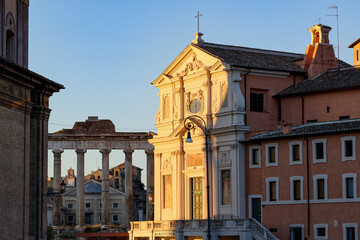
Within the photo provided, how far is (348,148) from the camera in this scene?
5947cm

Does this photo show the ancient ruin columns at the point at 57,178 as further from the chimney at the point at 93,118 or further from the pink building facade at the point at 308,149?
the pink building facade at the point at 308,149

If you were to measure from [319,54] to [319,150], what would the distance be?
1377cm

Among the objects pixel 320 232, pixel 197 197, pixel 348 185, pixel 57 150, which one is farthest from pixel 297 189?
pixel 57 150

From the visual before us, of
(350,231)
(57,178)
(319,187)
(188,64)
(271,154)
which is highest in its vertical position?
(188,64)

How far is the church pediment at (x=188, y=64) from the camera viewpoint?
71.8m

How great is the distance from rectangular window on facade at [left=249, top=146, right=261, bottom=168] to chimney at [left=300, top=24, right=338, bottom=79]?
8.41 meters

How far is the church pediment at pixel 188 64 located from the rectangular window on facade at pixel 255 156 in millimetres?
7113

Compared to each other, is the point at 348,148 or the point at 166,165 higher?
the point at 348,148

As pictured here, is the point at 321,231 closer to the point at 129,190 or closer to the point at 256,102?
the point at 256,102

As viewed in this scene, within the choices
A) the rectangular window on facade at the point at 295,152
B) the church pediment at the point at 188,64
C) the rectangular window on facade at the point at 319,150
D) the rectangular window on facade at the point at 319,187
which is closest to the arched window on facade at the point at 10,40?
the rectangular window on facade at the point at 319,150

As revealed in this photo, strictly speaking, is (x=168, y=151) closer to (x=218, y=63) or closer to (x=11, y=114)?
(x=218, y=63)

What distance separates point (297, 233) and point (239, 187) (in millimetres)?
7093

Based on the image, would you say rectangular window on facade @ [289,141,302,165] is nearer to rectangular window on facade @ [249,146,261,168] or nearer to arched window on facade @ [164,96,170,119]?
rectangular window on facade @ [249,146,261,168]

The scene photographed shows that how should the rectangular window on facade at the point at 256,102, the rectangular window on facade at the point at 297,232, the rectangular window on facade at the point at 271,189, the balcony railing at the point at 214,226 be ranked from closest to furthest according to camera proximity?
1. the rectangular window on facade at the point at 297,232
2. the balcony railing at the point at 214,226
3. the rectangular window on facade at the point at 271,189
4. the rectangular window on facade at the point at 256,102
